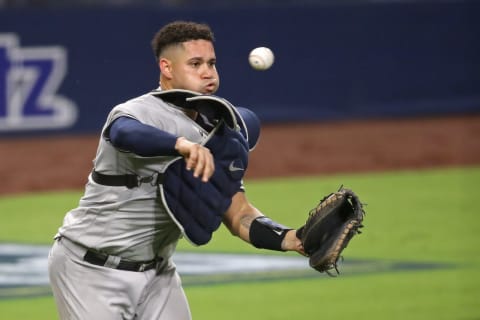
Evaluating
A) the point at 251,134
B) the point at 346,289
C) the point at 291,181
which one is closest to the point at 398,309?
the point at 346,289

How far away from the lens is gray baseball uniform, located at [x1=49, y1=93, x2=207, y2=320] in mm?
4953

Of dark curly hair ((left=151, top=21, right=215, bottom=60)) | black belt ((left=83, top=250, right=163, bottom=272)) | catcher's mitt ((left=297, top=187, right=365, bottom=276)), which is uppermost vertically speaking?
dark curly hair ((left=151, top=21, right=215, bottom=60))

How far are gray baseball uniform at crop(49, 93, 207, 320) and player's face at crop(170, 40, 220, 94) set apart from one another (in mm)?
148

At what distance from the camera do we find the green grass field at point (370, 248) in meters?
8.53

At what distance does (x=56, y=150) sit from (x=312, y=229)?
33.0 ft

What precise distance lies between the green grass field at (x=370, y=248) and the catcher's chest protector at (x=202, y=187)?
11.4 feet

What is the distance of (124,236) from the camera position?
16.6 feet

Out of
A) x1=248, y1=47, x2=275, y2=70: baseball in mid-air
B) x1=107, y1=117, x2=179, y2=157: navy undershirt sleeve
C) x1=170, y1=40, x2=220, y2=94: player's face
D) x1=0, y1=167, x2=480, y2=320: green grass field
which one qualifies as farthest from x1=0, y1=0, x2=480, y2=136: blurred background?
x1=107, y1=117, x2=179, y2=157: navy undershirt sleeve

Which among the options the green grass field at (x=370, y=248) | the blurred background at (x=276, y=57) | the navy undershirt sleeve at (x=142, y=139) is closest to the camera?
the navy undershirt sleeve at (x=142, y=139)

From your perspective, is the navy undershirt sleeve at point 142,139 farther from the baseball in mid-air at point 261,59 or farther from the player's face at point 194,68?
the baseball in mid-air at point 261,59

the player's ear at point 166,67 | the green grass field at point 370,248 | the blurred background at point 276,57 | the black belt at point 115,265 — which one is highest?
the player's ear at point 166,67

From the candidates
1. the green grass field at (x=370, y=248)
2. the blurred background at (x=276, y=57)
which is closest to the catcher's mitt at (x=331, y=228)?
the green grass field at (x=370, y=248)

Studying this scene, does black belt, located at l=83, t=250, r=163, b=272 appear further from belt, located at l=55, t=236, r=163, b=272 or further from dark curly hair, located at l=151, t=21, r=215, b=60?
dark curly hair, located at l=151, t=21, r=215, b=60

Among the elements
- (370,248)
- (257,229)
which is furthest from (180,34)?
(370,248)
